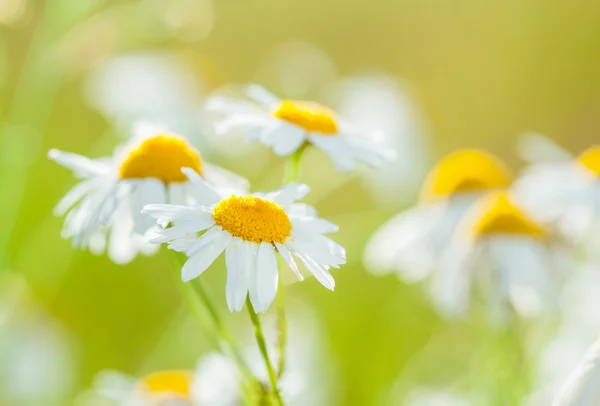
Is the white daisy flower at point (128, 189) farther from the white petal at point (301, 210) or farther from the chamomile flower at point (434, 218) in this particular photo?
the chamomile flower at point (434, 218)

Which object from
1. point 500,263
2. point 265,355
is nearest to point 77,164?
point 265,355

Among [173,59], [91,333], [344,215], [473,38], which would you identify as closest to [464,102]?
[473,38]

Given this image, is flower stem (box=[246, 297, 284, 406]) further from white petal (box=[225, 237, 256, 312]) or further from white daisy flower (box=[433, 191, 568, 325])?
white daisy flower (box=[433, 191, 568, 325])

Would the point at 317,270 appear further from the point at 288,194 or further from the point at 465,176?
the point at 465,176

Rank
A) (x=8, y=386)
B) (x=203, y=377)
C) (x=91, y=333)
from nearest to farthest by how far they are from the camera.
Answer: (x=203, y=377) → (x=8, y=386) → (x=91, y=333)

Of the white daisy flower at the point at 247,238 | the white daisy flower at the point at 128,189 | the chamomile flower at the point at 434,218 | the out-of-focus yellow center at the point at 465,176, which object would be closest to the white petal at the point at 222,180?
the white daisy flower at the point at 128,189

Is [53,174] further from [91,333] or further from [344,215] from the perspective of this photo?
[344,215]

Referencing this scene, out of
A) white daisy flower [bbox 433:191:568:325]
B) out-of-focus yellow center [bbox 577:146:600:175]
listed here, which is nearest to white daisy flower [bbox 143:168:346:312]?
white daisy flower [bbox 433:191:568:325]
